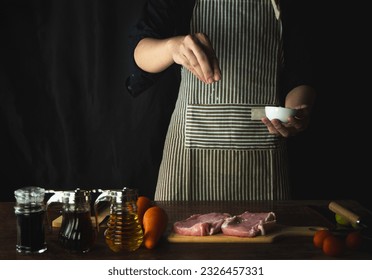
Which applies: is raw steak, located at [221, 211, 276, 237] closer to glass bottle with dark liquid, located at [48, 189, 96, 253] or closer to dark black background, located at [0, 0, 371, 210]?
glass bottle with dark liquid, located at [48, 189, 96, 253]

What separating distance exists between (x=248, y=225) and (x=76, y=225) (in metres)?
0.40

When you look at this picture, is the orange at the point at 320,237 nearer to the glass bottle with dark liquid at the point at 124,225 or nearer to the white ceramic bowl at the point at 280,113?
the glass bottle with dark liquid at the point at 124,225

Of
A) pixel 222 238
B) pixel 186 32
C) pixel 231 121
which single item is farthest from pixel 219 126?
pixel 222 238

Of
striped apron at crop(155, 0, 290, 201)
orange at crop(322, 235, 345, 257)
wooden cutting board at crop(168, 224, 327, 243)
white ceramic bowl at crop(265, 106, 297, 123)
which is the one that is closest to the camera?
orange at crop(322, 235, 345, 257)

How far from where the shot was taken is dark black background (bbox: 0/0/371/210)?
7.86ft

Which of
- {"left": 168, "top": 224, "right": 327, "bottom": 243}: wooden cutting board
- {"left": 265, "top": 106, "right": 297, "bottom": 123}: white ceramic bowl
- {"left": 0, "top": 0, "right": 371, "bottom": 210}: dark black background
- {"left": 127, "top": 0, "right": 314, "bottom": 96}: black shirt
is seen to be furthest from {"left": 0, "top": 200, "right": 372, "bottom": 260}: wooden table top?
{"left": 0, "top": 0, "right": 371, "bottom": 210}: dark black background

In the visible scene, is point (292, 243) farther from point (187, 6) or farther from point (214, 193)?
point (187, 6)

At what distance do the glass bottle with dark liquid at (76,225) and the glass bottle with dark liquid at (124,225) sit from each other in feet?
0.14

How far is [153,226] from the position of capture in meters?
1.17

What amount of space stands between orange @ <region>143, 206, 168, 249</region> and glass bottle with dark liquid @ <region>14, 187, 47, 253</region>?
223 mm

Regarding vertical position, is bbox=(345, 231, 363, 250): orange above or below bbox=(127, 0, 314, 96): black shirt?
below

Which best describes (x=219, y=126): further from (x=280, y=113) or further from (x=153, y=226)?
(x=153, y=226)

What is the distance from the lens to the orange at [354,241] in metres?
1.14

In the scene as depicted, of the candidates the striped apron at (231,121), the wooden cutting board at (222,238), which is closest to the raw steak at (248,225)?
the wooden cutting board at (222,238)
